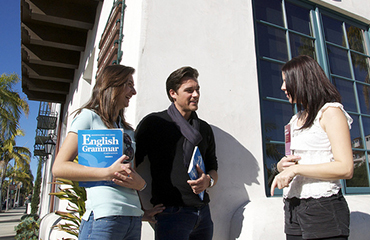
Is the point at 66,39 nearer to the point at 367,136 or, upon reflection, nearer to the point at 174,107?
the point at 174,107

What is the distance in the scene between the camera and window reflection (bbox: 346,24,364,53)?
14.7 feet

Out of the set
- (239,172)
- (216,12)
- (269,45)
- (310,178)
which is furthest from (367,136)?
(310,178)

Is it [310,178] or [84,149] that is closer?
[84,149]

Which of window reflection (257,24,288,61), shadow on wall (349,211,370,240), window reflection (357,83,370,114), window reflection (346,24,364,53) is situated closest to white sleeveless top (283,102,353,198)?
shadow on wall (349,211,370,240)

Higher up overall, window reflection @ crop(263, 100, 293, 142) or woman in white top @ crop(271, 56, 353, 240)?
window reflection @ crop(263, 100, 293, 142)

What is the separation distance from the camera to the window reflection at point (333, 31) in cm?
422

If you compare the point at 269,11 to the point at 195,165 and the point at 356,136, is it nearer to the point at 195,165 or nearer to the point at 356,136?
the point at 356,136

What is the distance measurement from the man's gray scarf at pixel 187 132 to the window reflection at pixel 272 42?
1.83 metres

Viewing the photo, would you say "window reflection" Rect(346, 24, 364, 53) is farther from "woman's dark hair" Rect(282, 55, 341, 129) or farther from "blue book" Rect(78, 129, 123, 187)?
"blue book" Rect(78, 129, 123, 187)

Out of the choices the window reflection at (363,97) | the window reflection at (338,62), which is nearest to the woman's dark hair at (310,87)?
the window reflection at (338,62)

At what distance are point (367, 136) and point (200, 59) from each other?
9.59 ft

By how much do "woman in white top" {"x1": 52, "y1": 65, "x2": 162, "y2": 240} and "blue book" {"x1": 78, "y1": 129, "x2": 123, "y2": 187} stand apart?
4 centimetres

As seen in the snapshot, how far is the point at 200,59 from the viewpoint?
9.55 ft

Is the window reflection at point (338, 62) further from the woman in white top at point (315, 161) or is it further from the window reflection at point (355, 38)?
the woman in white top at point (315, 161)
